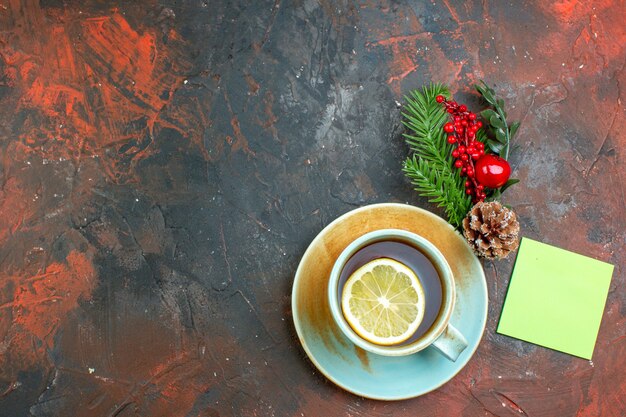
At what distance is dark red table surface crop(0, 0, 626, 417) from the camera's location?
858 millimetres

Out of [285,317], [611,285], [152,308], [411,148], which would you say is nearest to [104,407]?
[152,308]

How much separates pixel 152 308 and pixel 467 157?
521mm

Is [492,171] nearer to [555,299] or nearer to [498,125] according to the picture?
[498,125]

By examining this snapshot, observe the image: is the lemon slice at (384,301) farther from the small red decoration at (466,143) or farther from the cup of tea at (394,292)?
the small red decoration at (466,143)

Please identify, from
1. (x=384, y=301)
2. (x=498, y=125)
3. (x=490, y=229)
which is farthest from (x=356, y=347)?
(x=498, y=125)

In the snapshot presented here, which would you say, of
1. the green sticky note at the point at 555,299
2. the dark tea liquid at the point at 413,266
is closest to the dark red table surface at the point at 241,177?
the green sticky note at the point at 555,299

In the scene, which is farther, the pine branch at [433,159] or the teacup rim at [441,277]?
the pine branch at [433,159]

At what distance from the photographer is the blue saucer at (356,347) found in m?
0.77

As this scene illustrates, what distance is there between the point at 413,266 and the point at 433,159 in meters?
0.18

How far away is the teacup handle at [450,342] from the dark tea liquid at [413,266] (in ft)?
0.10

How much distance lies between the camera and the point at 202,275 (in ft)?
2.84

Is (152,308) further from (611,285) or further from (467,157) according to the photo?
(611,285)

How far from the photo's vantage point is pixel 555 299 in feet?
2.80

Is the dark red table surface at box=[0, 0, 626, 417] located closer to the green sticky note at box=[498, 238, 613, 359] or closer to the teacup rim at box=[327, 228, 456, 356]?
the green sticky note at box=[498, 238, 613, 359]
